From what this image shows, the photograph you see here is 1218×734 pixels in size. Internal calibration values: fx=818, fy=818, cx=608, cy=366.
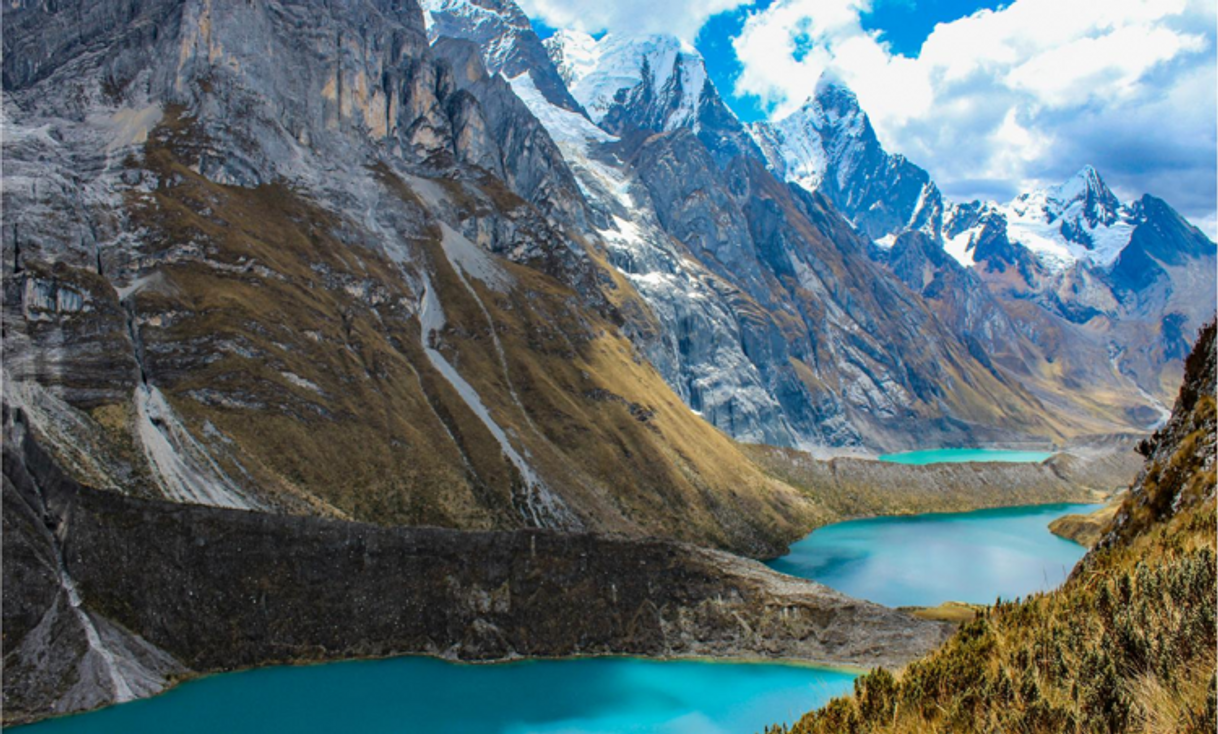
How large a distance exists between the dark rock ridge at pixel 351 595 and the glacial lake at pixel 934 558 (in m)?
31.7

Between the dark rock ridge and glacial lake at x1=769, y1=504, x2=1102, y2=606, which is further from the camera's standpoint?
glacial lake at x1=769, y1=504, x2=1102, y2=606

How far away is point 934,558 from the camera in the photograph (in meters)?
129

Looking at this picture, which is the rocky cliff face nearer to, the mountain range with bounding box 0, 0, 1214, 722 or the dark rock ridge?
the mountain range with bounding box 0, 0, 1214, 722

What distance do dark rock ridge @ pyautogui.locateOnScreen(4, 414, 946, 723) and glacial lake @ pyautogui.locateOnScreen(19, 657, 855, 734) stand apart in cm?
234

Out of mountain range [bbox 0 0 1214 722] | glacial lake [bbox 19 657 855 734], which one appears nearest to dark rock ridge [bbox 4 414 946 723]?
mountain range [bbox 0 0 1214 722]

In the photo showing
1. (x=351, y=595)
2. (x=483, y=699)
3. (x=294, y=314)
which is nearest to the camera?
(x=483, y=699)

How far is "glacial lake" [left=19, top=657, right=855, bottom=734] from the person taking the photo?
177ft

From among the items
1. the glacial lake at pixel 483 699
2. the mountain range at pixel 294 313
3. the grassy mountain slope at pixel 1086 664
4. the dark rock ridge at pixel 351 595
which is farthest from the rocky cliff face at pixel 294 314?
the grassy mountain slope at pixel 1086 664

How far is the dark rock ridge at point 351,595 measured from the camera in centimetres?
6141

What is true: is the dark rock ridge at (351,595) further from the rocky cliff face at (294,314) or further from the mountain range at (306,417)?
the rocky cliff face at (294,314)

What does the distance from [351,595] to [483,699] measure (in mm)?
16580

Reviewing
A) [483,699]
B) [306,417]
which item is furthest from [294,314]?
[483,699]

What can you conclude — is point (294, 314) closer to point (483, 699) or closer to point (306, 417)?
point (306, 417)

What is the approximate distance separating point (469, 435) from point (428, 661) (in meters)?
60.3
